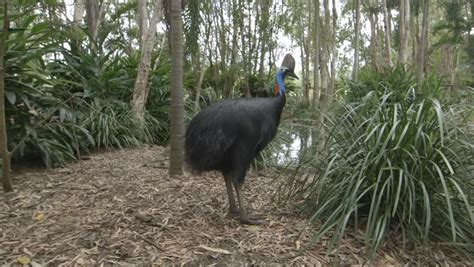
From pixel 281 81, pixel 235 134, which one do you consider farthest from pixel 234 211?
pixel 281 81

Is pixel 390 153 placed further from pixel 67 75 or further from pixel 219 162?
pixel 67 75

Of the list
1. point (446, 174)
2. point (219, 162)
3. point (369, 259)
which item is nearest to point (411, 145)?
point (446, 174)

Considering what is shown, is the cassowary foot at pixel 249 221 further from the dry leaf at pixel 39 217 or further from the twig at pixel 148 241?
the dry leaf at pixel 39 217

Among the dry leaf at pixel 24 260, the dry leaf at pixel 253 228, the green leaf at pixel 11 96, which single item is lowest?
the dry leaf at pixel 253 228

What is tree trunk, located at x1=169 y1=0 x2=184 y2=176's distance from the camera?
12.5 ft

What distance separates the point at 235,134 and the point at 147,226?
89 centimetres

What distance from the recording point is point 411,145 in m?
2.63

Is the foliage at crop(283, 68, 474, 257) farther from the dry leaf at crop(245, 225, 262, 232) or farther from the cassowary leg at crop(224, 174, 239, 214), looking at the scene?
the cassowary leg at crop(224, 174, 239, 214)

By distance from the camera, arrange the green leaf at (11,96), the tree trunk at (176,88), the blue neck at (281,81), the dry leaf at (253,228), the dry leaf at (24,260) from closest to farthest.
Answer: the dry leaf at (24,260), the dry leaf at (253,228), the blue neck at (281,81), the tree trunk at (176,88), the green leaf at (11,96)

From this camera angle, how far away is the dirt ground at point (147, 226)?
2.54m

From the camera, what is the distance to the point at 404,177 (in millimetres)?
2586

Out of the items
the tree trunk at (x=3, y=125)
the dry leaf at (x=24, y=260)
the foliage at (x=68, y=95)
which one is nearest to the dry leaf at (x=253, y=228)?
the dry leaf at (x=24, y=260)

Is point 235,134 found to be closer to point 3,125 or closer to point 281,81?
point 281,81

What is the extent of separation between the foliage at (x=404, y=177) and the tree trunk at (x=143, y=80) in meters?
3.82
